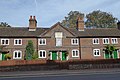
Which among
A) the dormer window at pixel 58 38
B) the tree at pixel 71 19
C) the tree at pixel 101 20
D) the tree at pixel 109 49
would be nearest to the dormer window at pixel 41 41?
the dormer window at pixel 58 38

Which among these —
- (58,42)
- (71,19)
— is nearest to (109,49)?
(58,42)

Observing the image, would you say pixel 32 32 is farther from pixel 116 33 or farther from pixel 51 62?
pixel 116 33

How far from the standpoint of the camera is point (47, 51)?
44875 mm

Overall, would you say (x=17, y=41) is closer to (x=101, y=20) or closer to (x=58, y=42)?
(x=58, y=42)

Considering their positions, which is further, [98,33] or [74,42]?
[98,33]

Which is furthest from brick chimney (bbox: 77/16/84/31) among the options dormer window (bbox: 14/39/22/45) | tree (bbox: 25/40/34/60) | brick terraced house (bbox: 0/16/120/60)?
dormer window (bbox: 14/39/22/45)

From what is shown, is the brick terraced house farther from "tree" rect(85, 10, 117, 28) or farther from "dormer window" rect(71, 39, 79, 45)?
"tree" rect(85, 10, 117, 28)

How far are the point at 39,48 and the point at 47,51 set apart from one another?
6.70ft

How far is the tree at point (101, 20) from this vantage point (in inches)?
3226

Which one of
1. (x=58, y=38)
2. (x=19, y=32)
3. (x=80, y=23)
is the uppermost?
(x=80, y=23)

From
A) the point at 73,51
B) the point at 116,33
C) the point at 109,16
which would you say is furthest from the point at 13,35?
the point at 109,16

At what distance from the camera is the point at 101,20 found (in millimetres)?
82875

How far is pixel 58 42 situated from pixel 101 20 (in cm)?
→ 4259

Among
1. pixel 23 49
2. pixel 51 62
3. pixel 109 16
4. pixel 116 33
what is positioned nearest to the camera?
pixel 51 62
